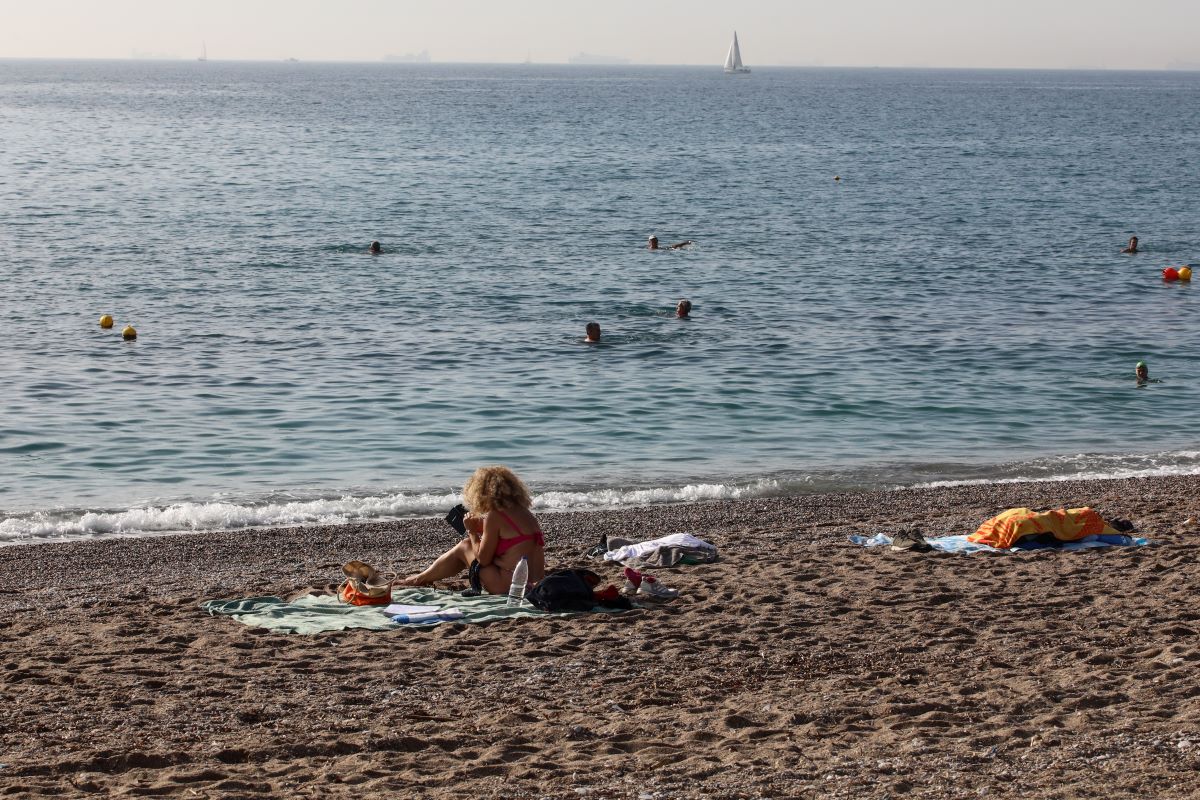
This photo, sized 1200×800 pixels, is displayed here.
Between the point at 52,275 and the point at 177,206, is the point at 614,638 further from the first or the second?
the point at 177,206

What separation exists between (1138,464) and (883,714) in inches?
460

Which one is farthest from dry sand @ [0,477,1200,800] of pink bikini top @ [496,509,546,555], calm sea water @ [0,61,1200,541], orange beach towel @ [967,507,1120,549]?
calm sea water @ [0,61,1200,541]

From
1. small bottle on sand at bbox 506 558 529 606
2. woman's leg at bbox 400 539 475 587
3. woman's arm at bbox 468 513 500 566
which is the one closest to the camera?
small bottle on sand at bbox 506 558 529 606

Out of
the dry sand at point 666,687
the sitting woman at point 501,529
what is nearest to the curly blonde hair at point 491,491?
the sitting woman at point 501,529

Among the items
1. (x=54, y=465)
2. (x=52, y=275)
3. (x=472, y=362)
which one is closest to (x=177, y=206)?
(x=52, y=275)

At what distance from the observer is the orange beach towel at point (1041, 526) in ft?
39.5

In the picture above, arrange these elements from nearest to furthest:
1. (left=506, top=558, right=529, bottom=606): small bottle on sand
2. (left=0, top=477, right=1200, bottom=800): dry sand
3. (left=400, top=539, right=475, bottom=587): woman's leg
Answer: (left=0, top=477, right=1200, bottom=800): dry sand
(left=506, top=558, right=529, bottom=606): small bottle on sand
(left=400, top=539, right=475, bottom=587): woman's leg

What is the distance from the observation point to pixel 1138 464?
700 inches

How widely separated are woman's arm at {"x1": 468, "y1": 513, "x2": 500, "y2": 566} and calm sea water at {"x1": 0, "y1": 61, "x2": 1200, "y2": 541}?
16.2ft

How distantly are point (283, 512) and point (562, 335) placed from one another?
1152 cm

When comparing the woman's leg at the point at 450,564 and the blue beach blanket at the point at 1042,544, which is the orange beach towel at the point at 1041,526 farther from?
the woman's leg at the point at 450,564

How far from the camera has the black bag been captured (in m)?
10.1

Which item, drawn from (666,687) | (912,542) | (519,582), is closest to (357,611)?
(519,582)

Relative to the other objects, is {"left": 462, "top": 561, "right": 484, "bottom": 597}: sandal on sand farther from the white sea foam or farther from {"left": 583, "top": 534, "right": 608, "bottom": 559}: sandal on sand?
the white sea foam
